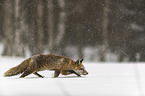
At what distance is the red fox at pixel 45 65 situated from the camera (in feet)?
11.7

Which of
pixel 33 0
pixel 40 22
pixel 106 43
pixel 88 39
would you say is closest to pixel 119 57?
pixel 106 43

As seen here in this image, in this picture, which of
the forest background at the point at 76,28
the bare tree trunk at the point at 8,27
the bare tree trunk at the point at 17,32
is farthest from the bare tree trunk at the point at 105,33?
the bare tree trunk at the point at 8,27

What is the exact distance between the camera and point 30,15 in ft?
34.5

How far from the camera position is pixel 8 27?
415 inches

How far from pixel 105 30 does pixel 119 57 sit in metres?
1.32

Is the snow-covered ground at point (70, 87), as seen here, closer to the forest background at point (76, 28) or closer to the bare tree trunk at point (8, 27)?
the forest background at point (76, 28)

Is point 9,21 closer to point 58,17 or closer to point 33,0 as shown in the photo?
point 33,0

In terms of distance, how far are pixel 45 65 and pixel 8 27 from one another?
7.47 m

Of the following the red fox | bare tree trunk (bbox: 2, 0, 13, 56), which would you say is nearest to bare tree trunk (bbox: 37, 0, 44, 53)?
bare tree trunk (bbox: 2, 0, 13, 56)

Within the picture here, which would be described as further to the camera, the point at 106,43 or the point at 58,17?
the point at 58,17

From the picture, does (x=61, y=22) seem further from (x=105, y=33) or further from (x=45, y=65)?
(x=45, y=65)

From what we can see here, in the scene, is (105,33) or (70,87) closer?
(70,87)

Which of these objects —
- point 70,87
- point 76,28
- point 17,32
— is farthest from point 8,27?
point 70,87

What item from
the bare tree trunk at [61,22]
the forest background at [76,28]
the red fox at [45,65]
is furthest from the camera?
the bare tree trunk at [61,22]
